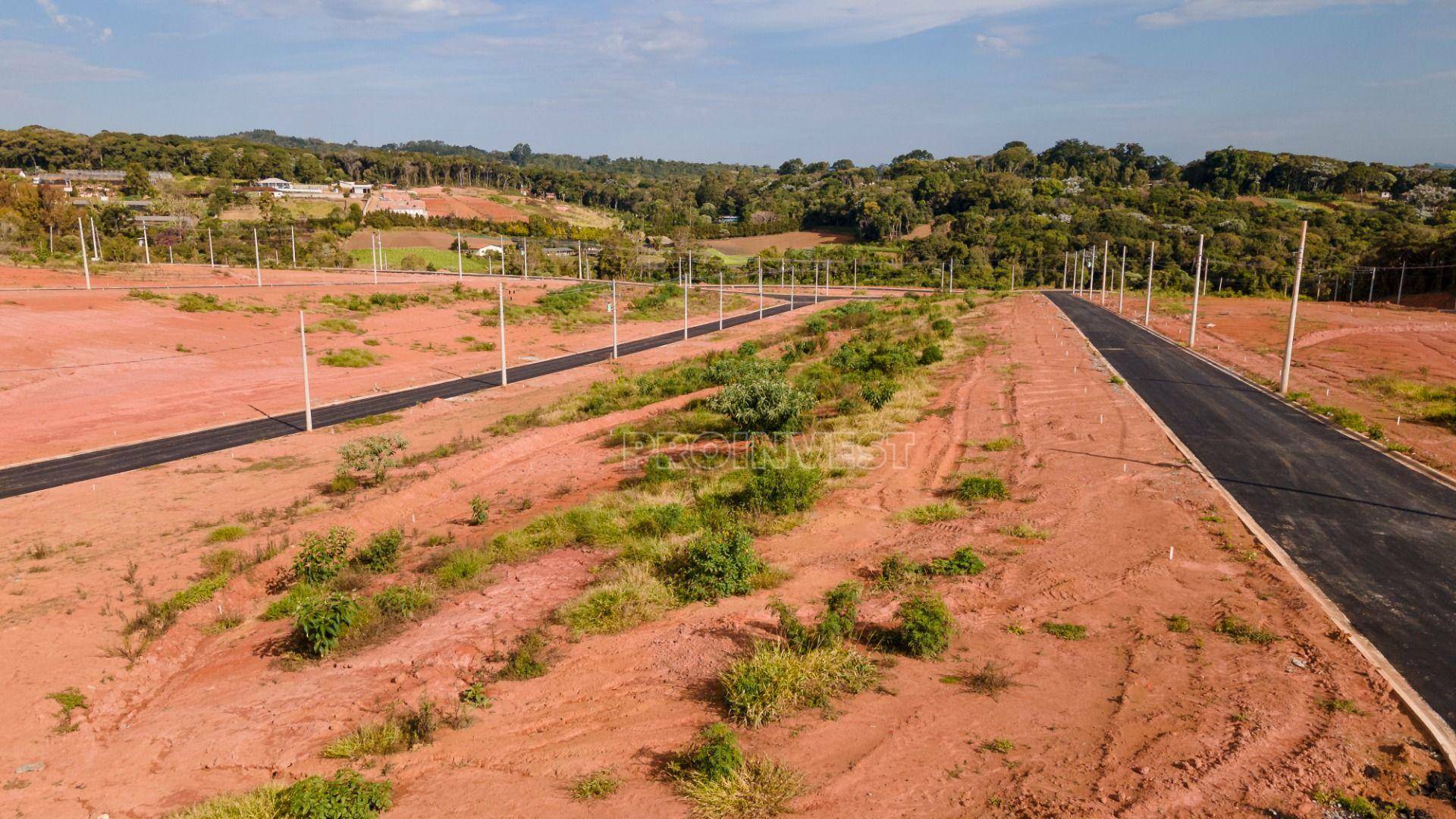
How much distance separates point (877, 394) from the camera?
27609mm

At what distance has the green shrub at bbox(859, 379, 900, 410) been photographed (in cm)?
2745

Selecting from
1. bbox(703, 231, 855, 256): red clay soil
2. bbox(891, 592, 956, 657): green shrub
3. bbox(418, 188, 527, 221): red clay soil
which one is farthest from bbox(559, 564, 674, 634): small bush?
bbox(418, 188, 527, 221): red clay soil

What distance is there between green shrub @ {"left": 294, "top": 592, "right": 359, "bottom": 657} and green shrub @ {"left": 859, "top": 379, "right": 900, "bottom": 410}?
18.9 meters

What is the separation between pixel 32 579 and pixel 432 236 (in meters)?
119

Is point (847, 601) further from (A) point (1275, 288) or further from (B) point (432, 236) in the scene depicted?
(B) point (432, 236)

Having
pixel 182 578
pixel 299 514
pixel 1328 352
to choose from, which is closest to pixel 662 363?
pixel 299 514

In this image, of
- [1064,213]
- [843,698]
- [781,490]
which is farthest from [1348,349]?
[1064,213]

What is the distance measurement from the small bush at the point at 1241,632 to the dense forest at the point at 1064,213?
274ft

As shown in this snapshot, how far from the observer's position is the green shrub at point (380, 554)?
16.0 metres

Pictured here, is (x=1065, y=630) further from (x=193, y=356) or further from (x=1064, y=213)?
(x=1064, y=213)

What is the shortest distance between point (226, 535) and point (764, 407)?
14.7 meters

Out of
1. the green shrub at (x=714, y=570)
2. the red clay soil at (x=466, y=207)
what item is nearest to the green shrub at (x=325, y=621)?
the green shrub at (x=714, y=570)

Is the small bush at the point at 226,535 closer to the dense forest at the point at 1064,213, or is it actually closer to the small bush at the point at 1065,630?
the small bush at the point at 1065,630

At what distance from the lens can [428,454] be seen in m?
25.6
